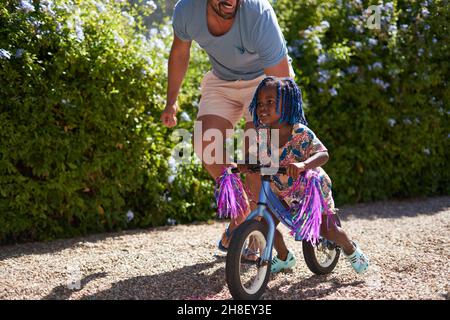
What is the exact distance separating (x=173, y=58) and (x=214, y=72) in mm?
297

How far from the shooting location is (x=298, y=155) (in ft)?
11.6

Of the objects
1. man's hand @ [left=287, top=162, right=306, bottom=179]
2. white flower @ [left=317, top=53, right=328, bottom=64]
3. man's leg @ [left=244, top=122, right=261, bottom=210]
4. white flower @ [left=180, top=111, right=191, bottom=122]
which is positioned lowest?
man's leg @ [left=244, top=122, right=261, bottom=210]

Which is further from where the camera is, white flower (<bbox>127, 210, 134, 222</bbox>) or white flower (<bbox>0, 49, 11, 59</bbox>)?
white flower (<bbox>127, 210, 134, 222</bbox>)

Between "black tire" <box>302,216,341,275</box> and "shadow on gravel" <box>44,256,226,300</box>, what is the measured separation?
0.52 meters

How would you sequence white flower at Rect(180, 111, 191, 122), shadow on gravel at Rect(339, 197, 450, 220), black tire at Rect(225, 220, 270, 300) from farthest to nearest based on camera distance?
1. shadow on gravel at Rect(339, 197, 450, 220)
2. white flower at Rect(180, 111, 191, 122)
3. black tire at Rect(225, 220, 270, 300)

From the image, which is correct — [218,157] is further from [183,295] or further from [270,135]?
[183,295]

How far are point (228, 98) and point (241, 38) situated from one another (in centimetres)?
46

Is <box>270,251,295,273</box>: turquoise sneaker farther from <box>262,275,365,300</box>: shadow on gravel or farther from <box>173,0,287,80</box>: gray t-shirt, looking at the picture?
<box>173,0,287,80</box>: gray t-shirt

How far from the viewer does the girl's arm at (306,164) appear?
3.16 m

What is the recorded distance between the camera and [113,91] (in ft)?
17.0

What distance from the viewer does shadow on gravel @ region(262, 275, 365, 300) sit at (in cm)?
343

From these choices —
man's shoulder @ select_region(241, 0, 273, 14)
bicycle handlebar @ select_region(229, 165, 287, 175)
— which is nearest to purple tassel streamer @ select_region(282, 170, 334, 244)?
bicycle handlebar @ select_region(229, 165, 287, 175)

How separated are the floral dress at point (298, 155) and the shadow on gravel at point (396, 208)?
8.56 feet

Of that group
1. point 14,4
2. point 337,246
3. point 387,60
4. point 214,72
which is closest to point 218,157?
point 214,72
